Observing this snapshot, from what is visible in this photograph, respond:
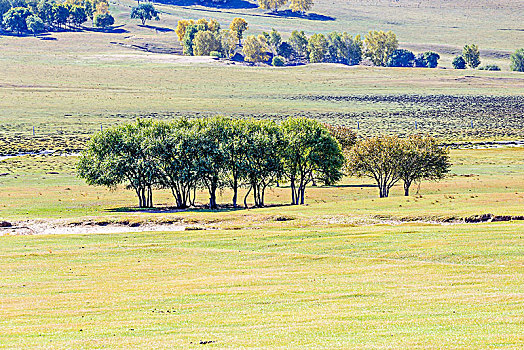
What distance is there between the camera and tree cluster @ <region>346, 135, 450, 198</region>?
7844 centimetres

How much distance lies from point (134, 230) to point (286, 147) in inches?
1008

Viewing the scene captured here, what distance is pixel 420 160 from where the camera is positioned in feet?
257

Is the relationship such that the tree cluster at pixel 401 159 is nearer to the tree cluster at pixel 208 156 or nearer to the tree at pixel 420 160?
the tree at pixel 420 160

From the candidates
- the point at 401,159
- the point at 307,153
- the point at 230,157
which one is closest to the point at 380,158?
the point at 401,159

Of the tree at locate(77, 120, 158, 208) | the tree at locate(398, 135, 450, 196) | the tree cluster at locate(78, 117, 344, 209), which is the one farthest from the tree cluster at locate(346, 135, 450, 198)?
the tree at locate(77, 120, 158, 208)

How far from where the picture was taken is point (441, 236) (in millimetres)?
44094

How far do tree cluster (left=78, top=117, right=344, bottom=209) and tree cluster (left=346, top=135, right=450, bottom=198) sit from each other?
3.21 metres

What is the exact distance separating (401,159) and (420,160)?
6.74 ft

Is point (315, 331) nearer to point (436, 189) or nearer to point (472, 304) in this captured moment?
point (472, 304)

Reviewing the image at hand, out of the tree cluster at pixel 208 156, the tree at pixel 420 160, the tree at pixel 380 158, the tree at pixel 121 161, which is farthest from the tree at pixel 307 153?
the tree at pixel 121 161

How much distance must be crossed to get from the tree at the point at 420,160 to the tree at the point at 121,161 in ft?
88.1

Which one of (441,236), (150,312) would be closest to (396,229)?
(441,236)

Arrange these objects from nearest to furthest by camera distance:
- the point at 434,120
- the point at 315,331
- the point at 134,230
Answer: the point at 315,331
the point at 134,230
the point at 434,120

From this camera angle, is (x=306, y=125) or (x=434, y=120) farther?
(x=434, y=120)
